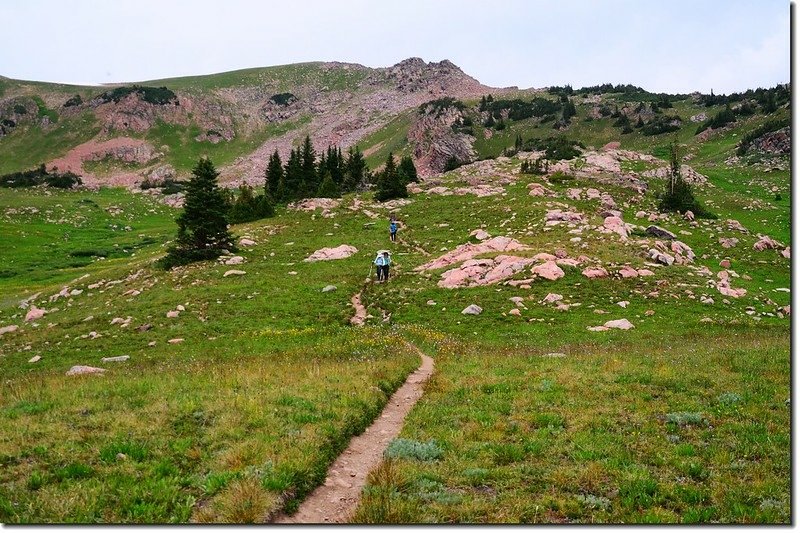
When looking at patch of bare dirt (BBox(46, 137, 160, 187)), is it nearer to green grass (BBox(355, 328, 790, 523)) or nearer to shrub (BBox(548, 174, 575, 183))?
shrub (BBox(548, 174, 575, 183))

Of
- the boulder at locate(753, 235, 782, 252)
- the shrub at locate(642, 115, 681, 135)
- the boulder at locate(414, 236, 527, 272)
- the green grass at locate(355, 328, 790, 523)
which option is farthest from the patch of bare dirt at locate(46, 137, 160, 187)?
the green grass at locate(355, 328, 790, 523)

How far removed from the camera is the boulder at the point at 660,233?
1617 inches

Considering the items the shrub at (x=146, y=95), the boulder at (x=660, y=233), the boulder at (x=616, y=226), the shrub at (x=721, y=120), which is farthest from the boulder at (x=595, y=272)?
the shrub at (x=146, y=95)

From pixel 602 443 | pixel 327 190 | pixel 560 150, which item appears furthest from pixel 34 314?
pixel 560 150

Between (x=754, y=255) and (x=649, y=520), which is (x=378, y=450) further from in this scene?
(x=754, y=255)

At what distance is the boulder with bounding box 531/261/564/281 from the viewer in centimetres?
3241

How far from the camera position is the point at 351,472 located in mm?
9922

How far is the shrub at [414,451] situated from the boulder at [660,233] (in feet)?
122

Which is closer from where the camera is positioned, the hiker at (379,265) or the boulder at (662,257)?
the boulder at (662,257)

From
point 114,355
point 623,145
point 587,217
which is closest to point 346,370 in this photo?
point 114,355

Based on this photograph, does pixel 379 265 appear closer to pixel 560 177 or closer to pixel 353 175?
pixel 560 177

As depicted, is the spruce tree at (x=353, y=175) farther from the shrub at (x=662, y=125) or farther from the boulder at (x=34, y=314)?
the shrub at (x=662, y=125)

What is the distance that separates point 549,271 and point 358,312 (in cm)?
1276

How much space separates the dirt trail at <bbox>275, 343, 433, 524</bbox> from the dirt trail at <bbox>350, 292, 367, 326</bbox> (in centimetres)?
1454
